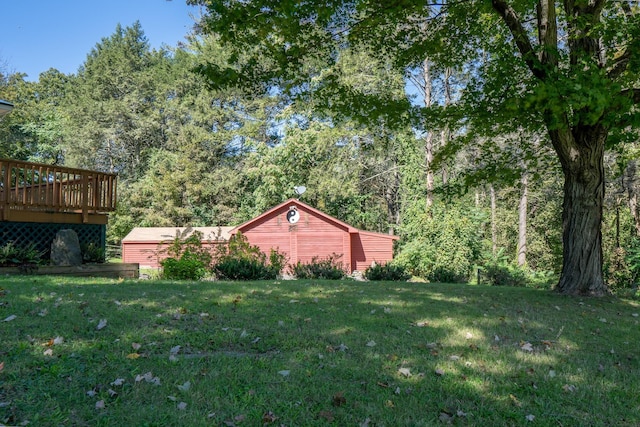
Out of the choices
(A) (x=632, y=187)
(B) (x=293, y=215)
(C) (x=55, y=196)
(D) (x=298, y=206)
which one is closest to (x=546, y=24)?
(C) (x=55, y=196)

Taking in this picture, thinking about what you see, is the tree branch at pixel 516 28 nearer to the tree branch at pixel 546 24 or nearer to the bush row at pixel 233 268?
the tree branch at pixel 546 24

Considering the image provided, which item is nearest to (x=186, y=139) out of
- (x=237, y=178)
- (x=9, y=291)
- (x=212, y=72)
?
(x=237, y=178)

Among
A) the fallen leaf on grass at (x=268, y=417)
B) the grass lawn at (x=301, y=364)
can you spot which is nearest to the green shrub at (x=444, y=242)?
the grass lawn at (x=301, y=364)

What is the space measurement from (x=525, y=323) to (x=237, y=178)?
26529 mm

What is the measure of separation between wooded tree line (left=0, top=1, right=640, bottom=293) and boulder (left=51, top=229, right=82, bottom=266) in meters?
8.42

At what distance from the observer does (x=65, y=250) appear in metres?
9.80

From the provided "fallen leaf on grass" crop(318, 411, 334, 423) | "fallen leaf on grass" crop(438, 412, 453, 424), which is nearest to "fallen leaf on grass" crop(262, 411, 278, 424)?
"fallen leaf on grass" crop(318, 411, 334, 423)

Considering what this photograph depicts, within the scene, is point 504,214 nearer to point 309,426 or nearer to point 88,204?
point 88,204

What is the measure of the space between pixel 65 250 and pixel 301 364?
27.5ft

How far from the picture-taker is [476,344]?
168 inches

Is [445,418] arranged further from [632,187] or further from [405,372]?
[632,187]

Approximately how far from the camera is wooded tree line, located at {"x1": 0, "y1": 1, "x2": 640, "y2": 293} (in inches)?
760

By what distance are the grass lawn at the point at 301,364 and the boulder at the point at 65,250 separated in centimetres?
419

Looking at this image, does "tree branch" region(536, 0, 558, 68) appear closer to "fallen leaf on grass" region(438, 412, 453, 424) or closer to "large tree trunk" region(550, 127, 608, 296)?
"large tree trunk" region(550, 127, 608, 296)
